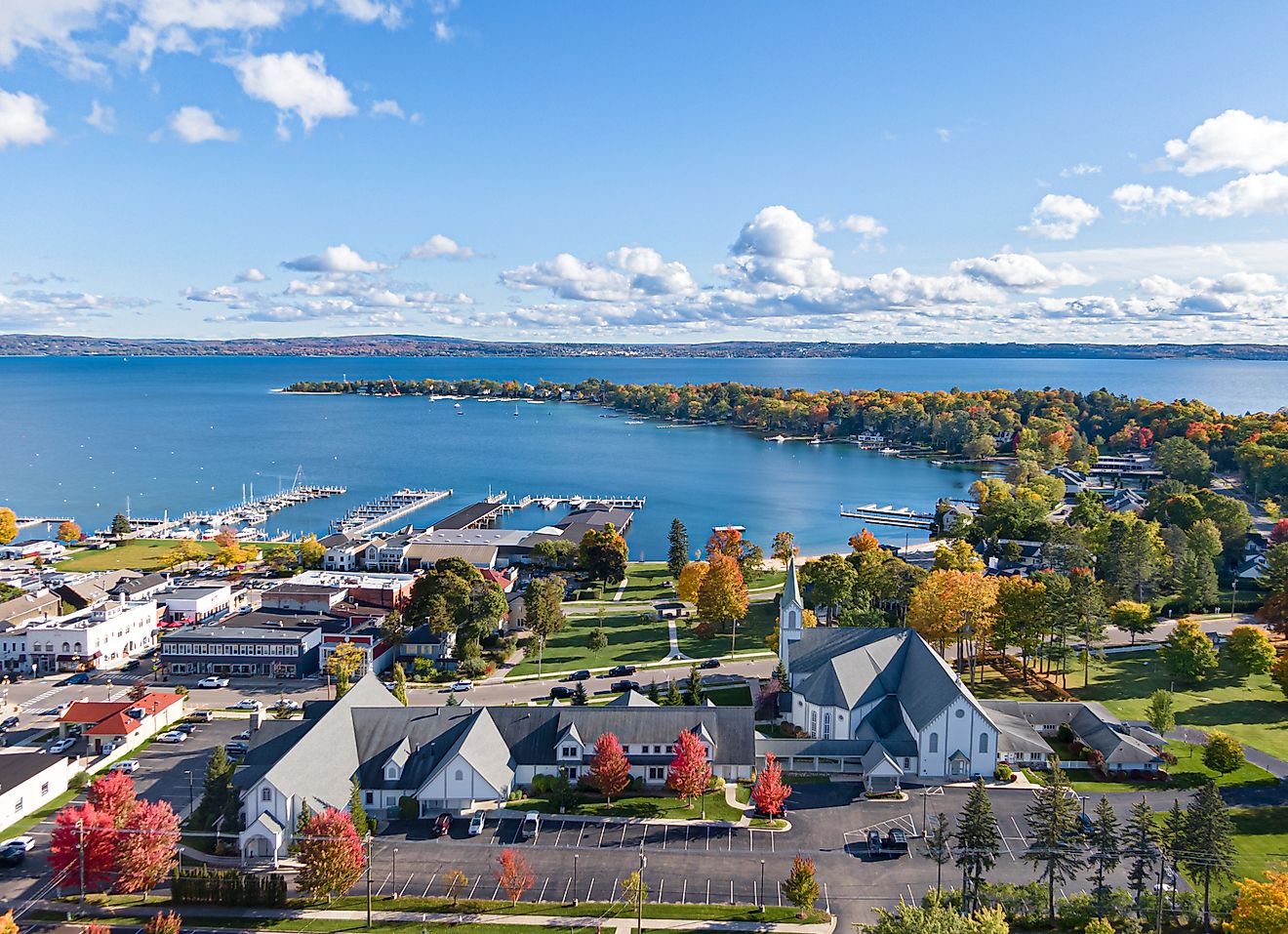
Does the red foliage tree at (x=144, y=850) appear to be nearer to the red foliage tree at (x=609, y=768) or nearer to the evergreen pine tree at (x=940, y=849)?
the red foliage tree at (x=609, y=768)

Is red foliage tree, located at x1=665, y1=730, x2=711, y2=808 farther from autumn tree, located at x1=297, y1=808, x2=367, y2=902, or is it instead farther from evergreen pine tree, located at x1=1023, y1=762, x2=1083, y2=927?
autumn tree, located at x1=297, y1=808, x2=367, y2=902

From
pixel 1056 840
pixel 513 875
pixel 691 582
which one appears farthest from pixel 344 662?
pixel 1056 840

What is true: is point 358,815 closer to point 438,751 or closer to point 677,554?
point 438,751

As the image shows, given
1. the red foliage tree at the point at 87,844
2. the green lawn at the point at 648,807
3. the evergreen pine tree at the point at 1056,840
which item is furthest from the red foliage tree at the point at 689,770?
the red foliage tree at the point at 87,844

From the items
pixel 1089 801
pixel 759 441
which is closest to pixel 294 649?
pixel 1089 801

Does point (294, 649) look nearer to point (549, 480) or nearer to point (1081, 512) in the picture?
point (1081, 512)
